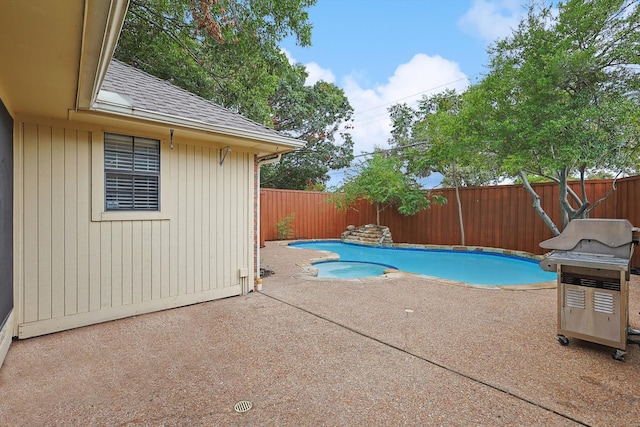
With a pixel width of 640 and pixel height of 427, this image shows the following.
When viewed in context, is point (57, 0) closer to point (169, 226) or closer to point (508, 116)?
point (169, 226)

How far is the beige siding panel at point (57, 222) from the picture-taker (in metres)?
3.35

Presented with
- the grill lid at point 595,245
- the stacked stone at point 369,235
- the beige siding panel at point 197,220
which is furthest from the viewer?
the stacked stone at point 369,235

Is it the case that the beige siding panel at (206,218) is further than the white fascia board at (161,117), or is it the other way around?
the beige siding panel at (206,218)

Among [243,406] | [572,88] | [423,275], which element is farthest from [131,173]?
[572,88]

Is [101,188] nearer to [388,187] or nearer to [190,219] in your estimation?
[190,219]

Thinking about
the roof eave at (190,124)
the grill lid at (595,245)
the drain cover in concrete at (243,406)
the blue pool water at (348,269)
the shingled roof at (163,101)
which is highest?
the shingled roof at (163,101)

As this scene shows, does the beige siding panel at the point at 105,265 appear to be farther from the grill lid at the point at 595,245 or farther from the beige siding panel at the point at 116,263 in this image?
the grill lid at the point at 595,245

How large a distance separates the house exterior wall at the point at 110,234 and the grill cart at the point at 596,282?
156 inches

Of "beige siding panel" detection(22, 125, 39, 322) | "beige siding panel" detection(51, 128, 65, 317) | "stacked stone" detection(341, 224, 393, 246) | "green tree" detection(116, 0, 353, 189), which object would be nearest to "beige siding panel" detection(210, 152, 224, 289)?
"beige siding panel" detection(51, 128, 65, 317)

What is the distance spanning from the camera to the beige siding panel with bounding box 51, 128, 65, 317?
335 cm

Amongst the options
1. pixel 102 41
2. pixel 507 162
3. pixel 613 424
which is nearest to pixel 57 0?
pixel 102 41

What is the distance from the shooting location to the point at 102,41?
184 cm

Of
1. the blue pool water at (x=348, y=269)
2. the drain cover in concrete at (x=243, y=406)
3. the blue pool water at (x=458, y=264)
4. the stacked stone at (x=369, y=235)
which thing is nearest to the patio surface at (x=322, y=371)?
the drain cover in concrete at (x=243, y=406)

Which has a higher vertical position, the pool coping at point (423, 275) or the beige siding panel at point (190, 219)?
the beige siding panel at point (190, 219)
